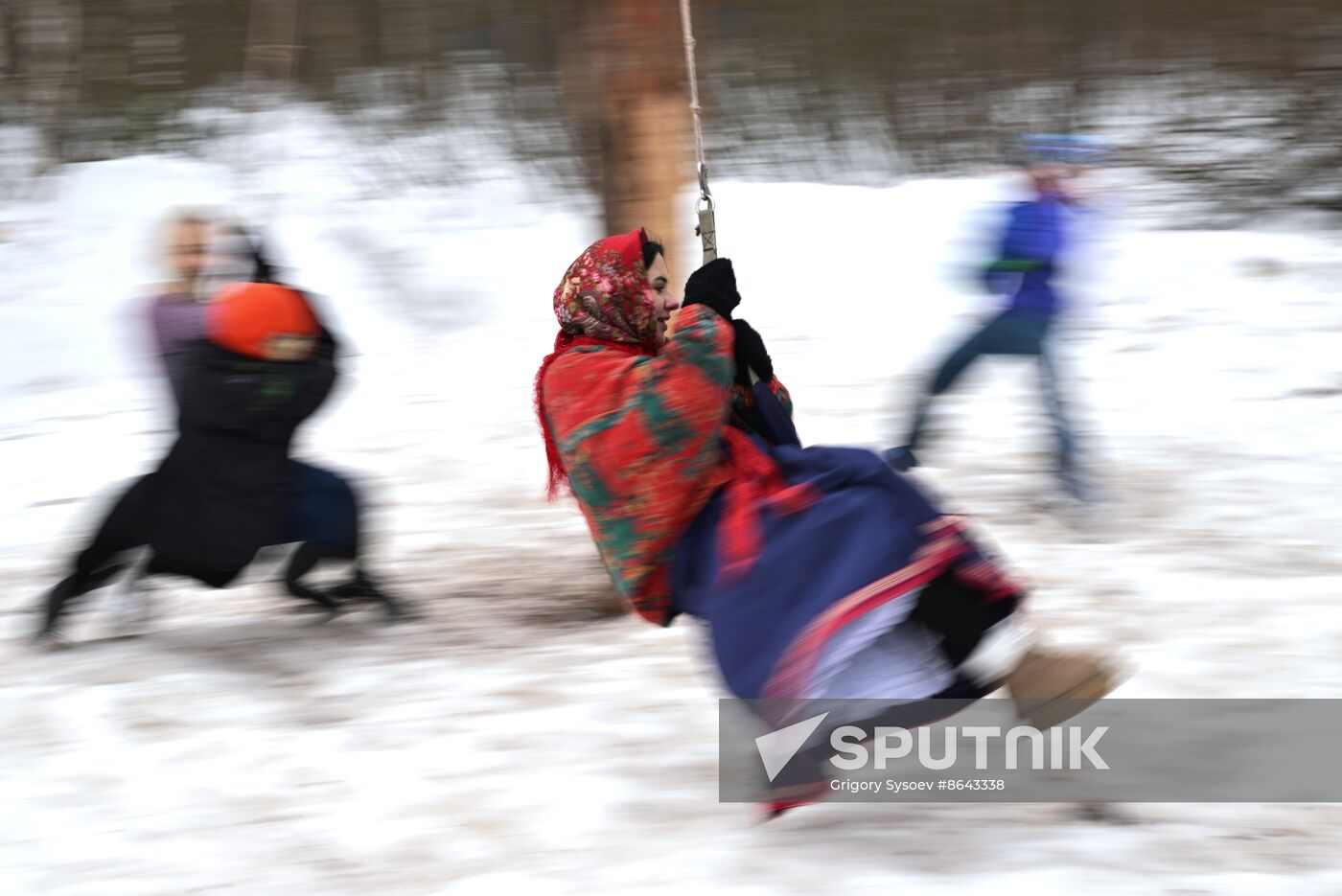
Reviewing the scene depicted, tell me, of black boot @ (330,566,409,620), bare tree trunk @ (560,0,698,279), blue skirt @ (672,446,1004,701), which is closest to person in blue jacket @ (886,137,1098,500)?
bare tree trunk @ (560,0,698,279)

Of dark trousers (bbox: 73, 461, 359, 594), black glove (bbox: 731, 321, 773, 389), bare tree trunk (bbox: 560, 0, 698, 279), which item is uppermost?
bare tree trunk (bbox: 560, 0, 698, 279)

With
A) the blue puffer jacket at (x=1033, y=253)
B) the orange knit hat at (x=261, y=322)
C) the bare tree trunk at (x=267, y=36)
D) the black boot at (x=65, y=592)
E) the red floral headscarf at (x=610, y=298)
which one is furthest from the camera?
the bare tree trunk at (x=267, y=36)

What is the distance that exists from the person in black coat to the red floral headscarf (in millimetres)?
1023

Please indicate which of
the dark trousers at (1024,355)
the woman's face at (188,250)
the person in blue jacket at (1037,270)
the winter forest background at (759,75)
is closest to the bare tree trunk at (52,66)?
the winter forest background at (759,75)

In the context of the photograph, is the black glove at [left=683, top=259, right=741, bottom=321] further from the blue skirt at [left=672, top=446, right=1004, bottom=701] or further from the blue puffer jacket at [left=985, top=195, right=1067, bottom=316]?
the blue puffer jacket at [left=985, top=195, right=1067, bottom=316]

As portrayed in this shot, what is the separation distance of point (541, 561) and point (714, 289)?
2.52 meters

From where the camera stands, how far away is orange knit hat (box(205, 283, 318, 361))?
4.05 metres

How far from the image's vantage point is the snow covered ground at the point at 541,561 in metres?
3.04

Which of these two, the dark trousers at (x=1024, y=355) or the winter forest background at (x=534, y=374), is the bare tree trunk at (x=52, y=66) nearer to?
the winter forest background at (x=534, y=374)

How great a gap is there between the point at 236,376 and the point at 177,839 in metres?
1.41

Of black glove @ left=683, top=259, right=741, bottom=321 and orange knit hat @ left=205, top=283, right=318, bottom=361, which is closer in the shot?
black glove @ left=683, top=259, right=741, bottom=321

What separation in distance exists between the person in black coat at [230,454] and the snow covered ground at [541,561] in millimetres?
354

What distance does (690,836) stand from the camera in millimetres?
3111

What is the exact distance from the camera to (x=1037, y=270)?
545 centimetres
